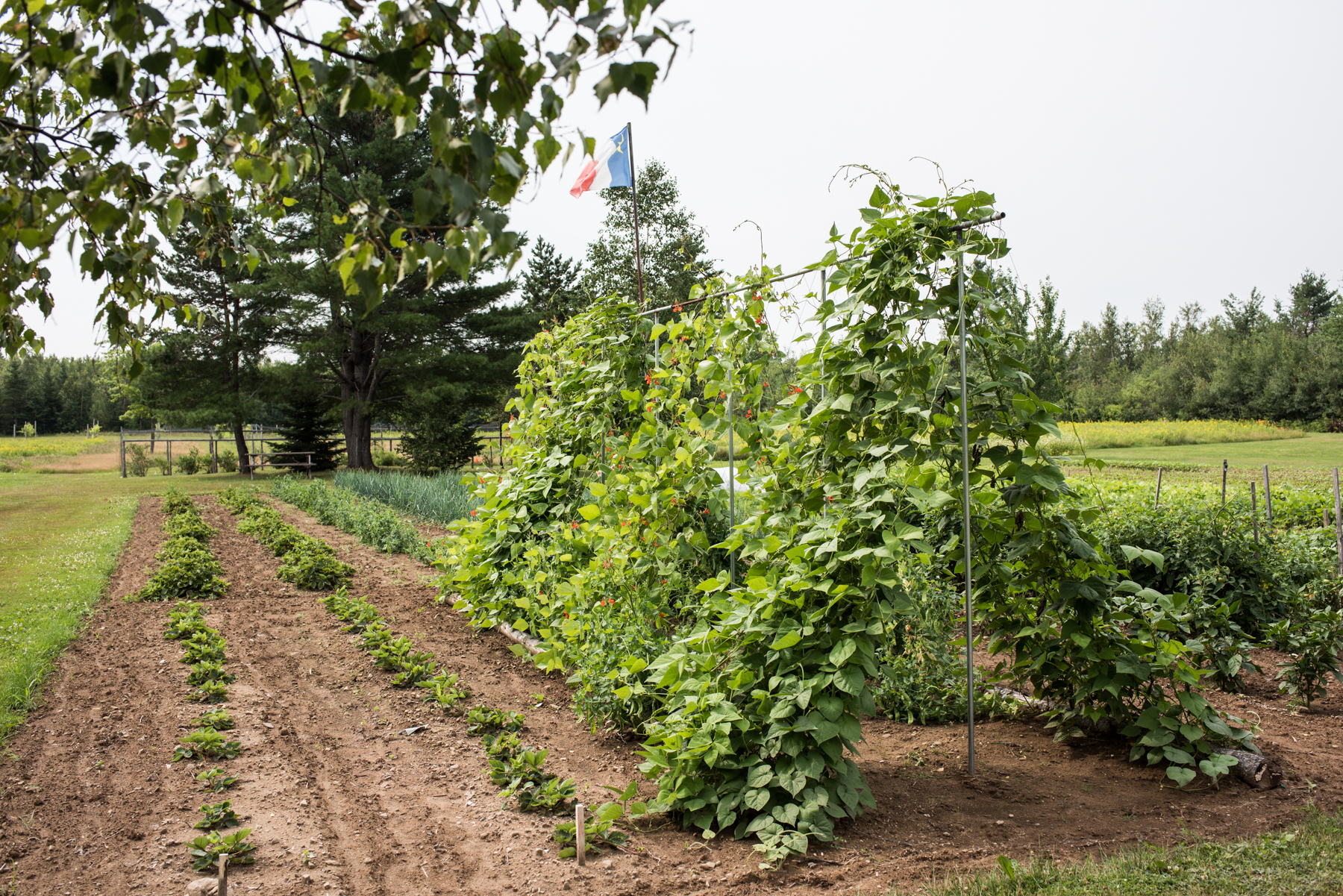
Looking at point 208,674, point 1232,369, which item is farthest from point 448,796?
point 1232,369

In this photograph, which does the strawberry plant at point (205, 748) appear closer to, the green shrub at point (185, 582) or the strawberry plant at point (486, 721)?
the strawberry plant at point (486, 721)

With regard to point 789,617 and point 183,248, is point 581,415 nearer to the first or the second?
point 789,617

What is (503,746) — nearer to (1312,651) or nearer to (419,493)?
(1312,651)

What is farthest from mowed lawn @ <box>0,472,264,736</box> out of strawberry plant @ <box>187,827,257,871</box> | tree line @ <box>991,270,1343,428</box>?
tree line @ <box>991,270,1343,428</box>

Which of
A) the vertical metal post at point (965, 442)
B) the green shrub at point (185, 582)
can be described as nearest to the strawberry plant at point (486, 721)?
the vertical metal post at point (965, 442)

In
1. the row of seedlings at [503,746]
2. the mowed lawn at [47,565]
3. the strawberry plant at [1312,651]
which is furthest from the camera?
the mowed lawn at [47,565]

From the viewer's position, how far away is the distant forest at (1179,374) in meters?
30.5

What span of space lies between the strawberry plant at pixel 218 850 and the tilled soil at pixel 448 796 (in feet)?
0.18

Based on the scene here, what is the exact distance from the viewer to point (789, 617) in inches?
121

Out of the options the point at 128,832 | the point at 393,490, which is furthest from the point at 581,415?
the point at 393,490

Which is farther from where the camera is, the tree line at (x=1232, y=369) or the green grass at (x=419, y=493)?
the tree line at (x=1232, y=369)

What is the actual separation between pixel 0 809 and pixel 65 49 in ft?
10.7

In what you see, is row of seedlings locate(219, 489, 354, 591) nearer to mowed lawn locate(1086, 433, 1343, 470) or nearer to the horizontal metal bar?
the horizontal metal bar

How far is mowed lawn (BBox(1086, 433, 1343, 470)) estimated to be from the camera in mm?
18656
